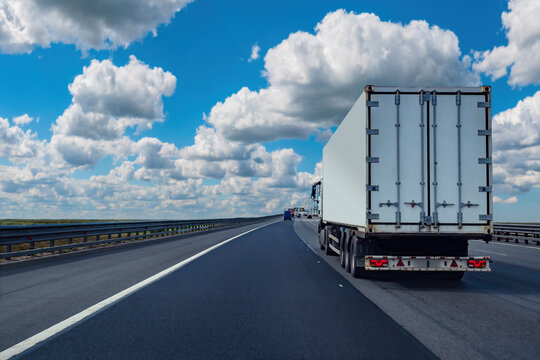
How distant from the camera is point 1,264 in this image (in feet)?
38.5

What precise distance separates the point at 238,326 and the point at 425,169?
5352 mm

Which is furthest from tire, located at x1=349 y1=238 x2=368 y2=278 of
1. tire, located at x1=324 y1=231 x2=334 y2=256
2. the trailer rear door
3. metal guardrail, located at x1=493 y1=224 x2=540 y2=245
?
metal guardrail, located at x1=493 y1=224 x2=540 y2=245

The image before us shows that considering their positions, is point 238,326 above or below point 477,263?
below

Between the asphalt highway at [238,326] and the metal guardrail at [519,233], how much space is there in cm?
1854

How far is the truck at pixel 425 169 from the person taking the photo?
9469mm

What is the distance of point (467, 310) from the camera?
7375 millimetres

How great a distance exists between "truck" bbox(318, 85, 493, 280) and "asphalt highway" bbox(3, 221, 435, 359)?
172 cm

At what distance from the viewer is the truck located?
9.47 metres

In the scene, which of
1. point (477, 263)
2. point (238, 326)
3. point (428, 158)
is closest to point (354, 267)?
point (477, 263)

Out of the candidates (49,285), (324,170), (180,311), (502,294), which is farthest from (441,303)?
(324,170)

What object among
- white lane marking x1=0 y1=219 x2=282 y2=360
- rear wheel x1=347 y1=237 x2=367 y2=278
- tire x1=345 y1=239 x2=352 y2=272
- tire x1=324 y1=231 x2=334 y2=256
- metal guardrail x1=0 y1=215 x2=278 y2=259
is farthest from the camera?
tire x1=324 y1=231 x2=334 y2=256

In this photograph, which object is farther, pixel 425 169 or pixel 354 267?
pixel 354 267

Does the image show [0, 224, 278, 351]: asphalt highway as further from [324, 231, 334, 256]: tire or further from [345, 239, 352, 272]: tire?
[324, 231, 334, 256]: tire

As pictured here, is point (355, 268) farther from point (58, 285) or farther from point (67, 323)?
point (67, 323)
